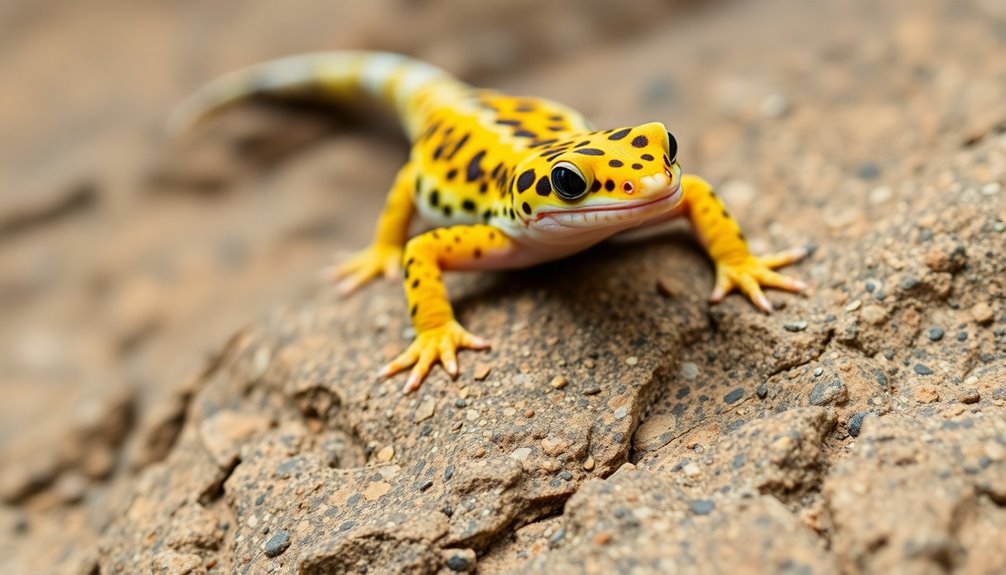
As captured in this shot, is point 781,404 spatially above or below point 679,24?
below

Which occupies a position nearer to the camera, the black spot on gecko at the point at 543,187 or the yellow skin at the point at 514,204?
the yellow skin at the point at 514,204

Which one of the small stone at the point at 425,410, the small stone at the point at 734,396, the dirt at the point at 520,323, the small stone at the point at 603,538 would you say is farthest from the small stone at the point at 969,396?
the small stone at the point at 425,410

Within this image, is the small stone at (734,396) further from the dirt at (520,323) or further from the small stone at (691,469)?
the small stone at (691,469)

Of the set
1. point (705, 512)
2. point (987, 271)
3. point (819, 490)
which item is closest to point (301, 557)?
point (705, 512)

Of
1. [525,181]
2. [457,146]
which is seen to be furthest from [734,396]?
[457,146]

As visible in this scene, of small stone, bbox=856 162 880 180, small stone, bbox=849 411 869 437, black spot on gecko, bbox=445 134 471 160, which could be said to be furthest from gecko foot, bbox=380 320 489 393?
small stone, bbox=856 162 880 180

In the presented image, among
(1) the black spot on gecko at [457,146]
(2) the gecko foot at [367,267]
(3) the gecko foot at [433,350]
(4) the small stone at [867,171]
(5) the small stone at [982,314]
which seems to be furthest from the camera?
(2) the gecko foot at [367,267]

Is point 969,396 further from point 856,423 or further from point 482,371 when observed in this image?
point 482,371

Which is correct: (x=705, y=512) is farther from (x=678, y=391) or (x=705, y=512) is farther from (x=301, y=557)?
(x=301, y=557)
